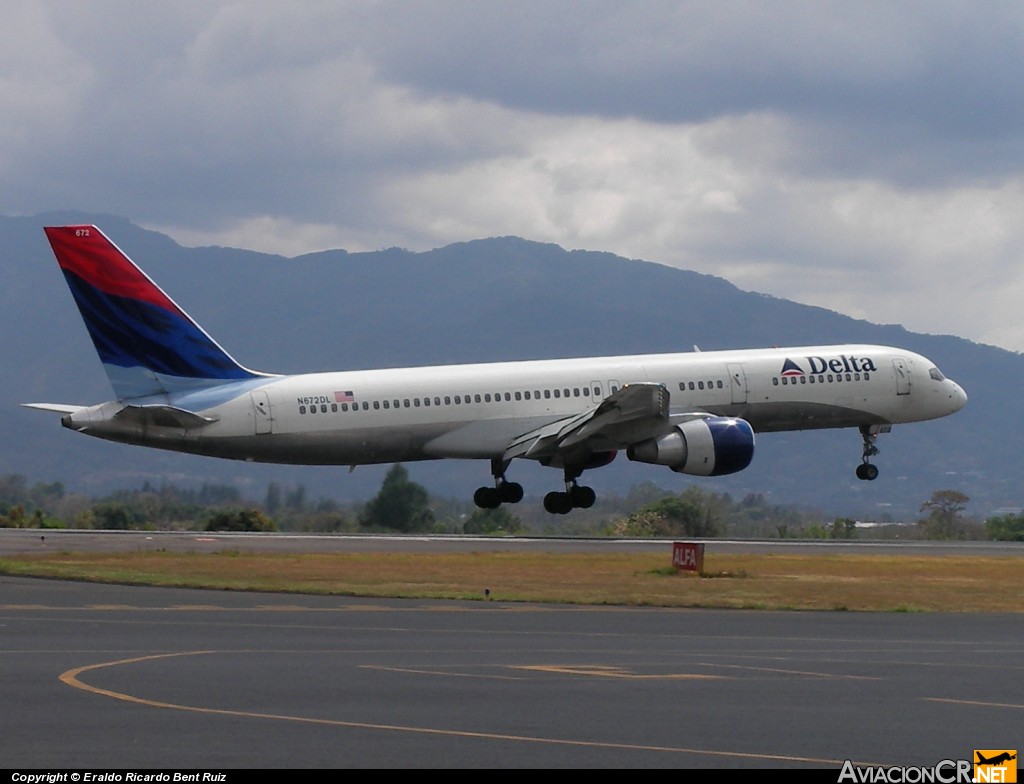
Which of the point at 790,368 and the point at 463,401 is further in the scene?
the point at 790,368

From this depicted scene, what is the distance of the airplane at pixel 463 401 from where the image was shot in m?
51.1

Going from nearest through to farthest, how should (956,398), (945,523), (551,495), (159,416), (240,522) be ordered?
1. (159,416)
2. (551,495)
3. (956,398)
4. (240,522)
5. (945,523)

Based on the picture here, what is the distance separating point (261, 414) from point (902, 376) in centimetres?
→ 2145

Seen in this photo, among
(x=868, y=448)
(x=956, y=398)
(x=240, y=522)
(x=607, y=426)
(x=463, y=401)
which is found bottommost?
(x=240, y=522)

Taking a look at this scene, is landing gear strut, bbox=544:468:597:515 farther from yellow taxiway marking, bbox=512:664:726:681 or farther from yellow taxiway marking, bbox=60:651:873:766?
yellow taxiway marking, bbox=60:651:873:766

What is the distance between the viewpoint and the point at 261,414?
169 ft

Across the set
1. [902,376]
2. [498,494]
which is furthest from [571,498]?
[902,376]

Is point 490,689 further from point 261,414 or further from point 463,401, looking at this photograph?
point 463,401

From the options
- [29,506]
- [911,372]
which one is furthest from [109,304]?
[29,506]

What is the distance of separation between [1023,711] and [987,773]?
433cm

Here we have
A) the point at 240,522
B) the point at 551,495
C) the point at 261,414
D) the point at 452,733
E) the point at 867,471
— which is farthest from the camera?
the point at 240,522

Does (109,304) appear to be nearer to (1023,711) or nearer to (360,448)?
(360,448)

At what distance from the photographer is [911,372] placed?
59.8 metres

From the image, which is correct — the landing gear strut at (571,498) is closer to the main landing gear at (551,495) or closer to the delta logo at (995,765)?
the main landing gear at (551,495)
